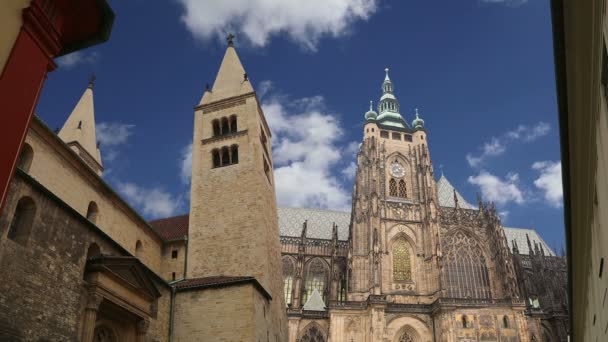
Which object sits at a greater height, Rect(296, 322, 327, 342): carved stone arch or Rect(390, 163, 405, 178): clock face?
Rect(390, 163, 405, 178): clock face

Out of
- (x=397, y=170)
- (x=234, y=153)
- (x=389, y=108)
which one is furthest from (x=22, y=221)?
(x=389, y=108)

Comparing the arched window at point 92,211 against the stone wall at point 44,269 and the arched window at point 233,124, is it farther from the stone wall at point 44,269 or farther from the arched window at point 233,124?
the arched window at point 233,124

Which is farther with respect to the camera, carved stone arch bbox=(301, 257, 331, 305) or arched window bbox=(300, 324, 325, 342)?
carved stone arch bbox=(301, 257, 331, 305)

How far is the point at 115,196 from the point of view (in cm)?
2389

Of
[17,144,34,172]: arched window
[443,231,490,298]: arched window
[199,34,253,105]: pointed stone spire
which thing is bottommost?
[17,144,34,172]: arched window

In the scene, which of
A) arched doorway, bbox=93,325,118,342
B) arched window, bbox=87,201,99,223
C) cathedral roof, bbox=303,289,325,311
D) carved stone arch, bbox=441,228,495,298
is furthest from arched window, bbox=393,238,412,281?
arched doorway, bbox=93,325,118,342

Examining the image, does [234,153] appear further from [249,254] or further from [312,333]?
[312,333]

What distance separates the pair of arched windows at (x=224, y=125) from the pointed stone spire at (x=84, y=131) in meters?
9.21

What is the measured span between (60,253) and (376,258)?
127ft

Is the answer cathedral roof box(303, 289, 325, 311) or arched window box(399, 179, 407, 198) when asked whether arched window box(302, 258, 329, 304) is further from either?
arched window box(399, 179, 407, 198)

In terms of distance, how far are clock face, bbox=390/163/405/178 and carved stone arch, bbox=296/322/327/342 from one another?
1869cm

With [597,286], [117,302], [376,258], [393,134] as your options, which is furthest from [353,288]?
[597,286]

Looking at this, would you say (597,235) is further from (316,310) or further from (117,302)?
(316,310)

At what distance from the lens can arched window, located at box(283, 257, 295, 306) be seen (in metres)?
57.0
